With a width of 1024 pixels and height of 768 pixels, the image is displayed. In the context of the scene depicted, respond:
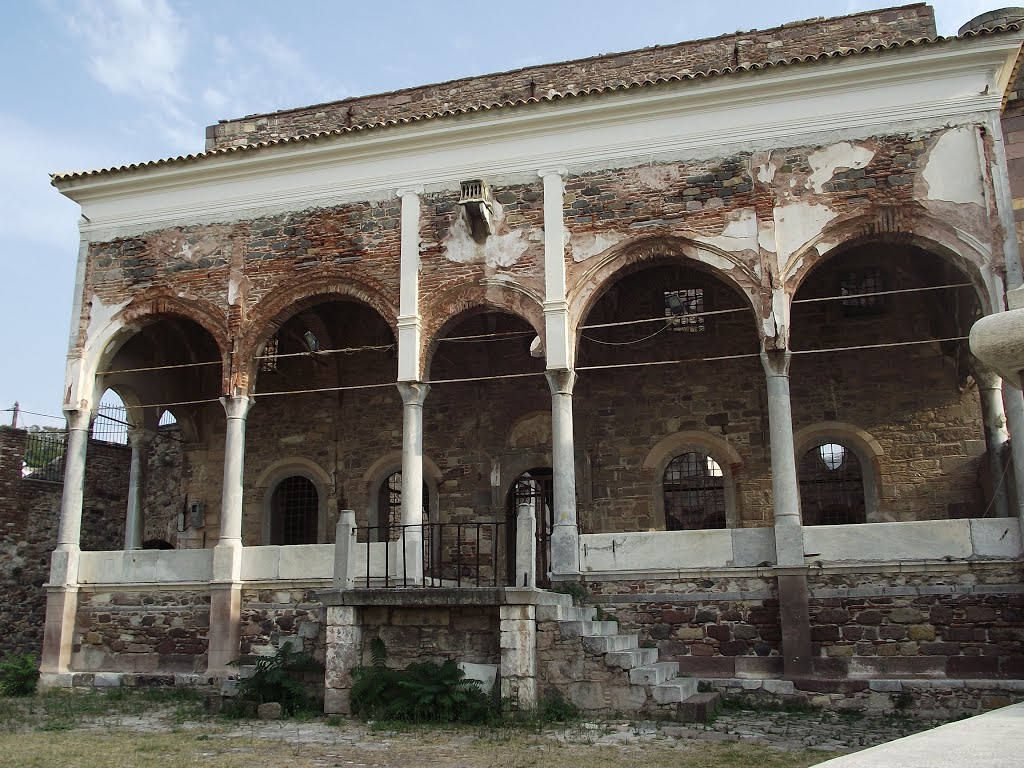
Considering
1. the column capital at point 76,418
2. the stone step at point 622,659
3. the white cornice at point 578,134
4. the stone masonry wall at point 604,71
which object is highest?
the stone masonry wall at point 604,71

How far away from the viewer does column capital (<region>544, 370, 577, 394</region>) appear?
1248cm

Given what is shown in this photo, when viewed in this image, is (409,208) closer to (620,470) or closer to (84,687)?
(620,470)

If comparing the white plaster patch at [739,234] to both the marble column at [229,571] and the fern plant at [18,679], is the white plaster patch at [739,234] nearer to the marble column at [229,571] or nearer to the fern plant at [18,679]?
the marble column at [229,571]

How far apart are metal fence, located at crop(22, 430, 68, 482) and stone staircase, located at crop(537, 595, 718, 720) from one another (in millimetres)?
12494

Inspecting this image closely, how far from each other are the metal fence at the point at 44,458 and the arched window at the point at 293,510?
179 inches

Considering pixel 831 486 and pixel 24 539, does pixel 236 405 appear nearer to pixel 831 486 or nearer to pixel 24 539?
pixel 24 539

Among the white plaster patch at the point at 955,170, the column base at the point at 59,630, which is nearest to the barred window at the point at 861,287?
the white plaster patch at the point at 955,170

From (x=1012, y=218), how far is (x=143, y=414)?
13.5 m

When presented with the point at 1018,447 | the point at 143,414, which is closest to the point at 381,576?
the point at 143,414

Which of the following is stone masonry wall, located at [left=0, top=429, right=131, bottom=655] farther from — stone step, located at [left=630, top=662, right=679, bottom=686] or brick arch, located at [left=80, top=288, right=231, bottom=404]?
stone step, located at [left=630, top=662, right=679, bottom=686]

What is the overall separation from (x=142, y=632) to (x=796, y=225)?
10395 mm

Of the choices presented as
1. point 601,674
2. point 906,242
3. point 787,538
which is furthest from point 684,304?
point 601,674

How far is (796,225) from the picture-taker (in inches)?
476

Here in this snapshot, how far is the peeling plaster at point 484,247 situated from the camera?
13.0 metres
